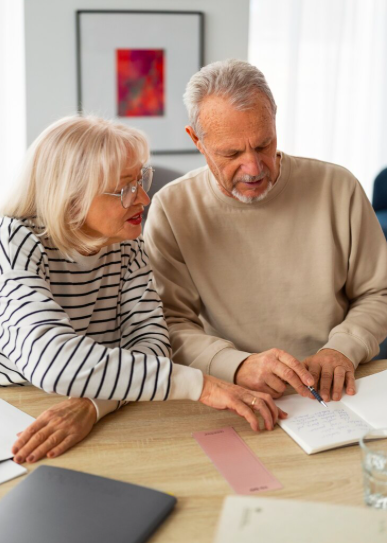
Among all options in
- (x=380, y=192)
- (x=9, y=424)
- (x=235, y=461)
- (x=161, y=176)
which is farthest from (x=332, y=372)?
(x=380, y=192)

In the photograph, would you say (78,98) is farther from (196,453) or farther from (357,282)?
(196,453)

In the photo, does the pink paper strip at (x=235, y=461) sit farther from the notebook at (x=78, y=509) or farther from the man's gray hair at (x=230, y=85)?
the man's gray hair at (x=230, y=85)

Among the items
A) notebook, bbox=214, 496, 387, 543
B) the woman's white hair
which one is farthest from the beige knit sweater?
notebook, bbox=214, 496, 387, 543

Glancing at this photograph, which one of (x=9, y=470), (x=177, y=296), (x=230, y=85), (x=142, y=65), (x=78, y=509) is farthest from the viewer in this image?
(x=142, y=65)

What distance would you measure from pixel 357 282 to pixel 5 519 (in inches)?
48.0

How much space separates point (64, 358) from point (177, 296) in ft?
1.93

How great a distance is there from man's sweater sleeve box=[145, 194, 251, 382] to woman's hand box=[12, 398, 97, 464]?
38 cm

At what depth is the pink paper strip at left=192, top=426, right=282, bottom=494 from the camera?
41.8 inches

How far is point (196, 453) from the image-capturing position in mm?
1164

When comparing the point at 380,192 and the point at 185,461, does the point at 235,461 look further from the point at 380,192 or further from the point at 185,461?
the point at 380,192

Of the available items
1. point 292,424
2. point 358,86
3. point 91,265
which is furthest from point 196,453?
point 358,86

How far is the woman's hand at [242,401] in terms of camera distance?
1248 mm

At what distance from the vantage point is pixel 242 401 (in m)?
1.28

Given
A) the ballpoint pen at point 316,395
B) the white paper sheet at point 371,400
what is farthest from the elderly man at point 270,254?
the ballpoint pen at point 316,395
